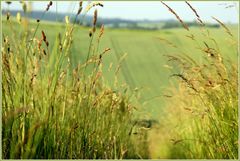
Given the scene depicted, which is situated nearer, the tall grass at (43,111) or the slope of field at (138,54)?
the tall grass at (43,111)

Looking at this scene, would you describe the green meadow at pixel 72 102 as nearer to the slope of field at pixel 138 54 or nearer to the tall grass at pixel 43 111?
the tall grass at pixel 43 111

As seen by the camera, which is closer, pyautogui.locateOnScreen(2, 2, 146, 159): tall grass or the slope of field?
pyautogui.locateOnScreen(2, 2, 146, 159): tall grass

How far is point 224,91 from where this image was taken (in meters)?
2.49

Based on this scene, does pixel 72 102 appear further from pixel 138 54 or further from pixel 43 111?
pixel 138 54

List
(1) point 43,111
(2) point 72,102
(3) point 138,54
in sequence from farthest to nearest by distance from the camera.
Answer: (3) point 138,54 → (2) point 72,102 → (1) point 43,111

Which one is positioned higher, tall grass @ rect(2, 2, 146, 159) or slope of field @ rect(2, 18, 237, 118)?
slope of field @ rect(2, 18, 237, 118)

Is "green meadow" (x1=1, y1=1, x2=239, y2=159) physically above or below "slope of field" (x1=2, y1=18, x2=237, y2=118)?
below

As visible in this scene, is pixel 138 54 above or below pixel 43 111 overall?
above

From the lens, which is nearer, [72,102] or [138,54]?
[72,102]

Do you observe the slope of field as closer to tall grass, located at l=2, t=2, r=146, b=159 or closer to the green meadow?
the green meadow

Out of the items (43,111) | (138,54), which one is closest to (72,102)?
(43,111)

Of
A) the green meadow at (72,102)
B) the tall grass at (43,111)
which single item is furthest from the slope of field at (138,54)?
the tall grass at (43,111)

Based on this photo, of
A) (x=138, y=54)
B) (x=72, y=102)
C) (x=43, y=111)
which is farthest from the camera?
(x=138, y=54)

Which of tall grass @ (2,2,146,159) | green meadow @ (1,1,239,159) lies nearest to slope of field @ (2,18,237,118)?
green meadow @ (1,1,239,159)
